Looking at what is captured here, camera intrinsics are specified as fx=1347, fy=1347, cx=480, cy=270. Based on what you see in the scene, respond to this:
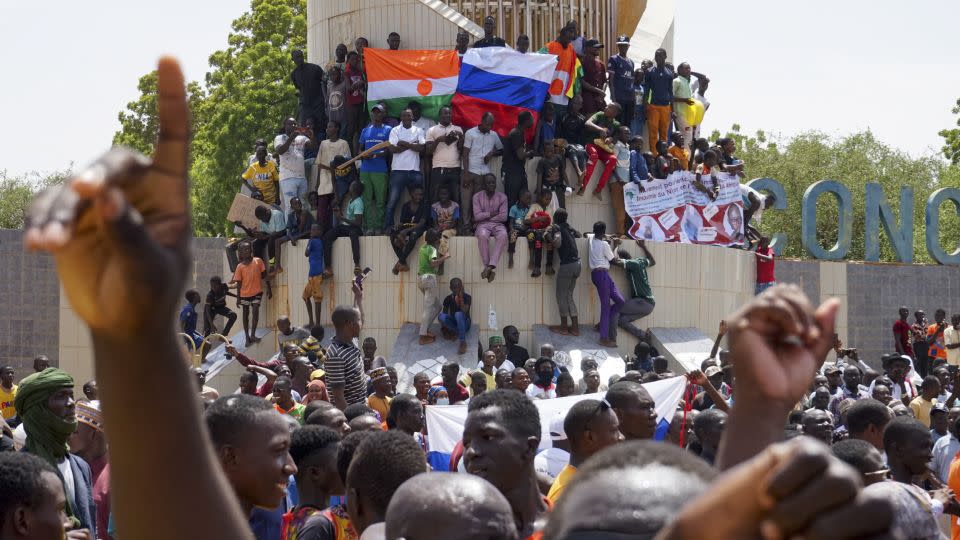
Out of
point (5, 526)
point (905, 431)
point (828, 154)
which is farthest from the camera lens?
point (828, 154)

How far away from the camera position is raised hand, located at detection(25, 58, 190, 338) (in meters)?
1.52

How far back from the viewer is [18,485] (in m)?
4.16

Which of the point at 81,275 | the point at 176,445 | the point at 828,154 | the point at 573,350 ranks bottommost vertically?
the point at 573,350

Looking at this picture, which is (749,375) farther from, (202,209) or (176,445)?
(202,209)

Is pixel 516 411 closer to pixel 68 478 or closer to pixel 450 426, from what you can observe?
pixel 68 478

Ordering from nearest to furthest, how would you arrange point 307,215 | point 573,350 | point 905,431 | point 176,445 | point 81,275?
1. point 81,275
2. point 176,445
3. point 905,431
4. point 573,350
5. point 307,215

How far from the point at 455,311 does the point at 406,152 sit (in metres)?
2.45

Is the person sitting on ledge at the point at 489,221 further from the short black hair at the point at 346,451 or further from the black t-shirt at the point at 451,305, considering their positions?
the short black hair at the point at 346,451

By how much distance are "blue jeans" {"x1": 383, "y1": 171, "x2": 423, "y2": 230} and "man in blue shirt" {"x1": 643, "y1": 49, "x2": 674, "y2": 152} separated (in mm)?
3977

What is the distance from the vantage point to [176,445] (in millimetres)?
1737

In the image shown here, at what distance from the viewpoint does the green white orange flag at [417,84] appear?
66.8 ft

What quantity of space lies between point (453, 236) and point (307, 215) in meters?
2.54

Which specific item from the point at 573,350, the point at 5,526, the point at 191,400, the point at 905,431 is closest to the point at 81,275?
the point at 191,400

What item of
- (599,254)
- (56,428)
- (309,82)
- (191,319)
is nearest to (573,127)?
(599,254)
